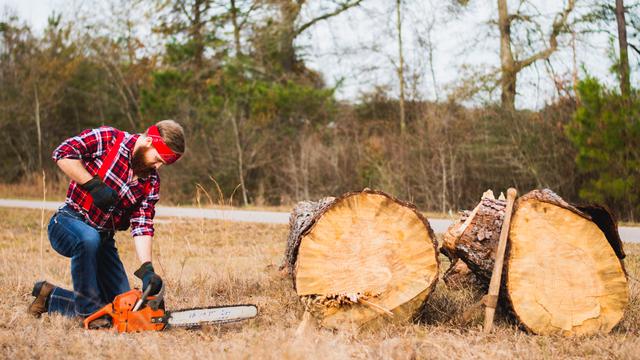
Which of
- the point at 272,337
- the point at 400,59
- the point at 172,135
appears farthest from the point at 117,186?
the point at 400,59

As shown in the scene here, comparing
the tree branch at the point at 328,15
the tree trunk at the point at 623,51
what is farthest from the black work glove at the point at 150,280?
the tree branch at the point at 328,15

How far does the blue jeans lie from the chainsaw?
0.79 feet

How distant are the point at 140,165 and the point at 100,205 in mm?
414

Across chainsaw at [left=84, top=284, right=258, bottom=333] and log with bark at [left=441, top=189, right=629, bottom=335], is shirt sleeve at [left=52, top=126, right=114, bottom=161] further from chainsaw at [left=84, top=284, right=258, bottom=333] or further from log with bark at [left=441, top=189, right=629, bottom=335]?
log with bark at [left=441, top=189, right=629, bottom=335]

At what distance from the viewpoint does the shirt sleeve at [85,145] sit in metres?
3.54

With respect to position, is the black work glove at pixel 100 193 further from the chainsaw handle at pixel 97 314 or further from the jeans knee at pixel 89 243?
the chainsaw handle at pixel 97 314

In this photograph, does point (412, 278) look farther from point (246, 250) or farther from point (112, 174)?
point (246, 250)

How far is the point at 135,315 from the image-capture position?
11.5 ft

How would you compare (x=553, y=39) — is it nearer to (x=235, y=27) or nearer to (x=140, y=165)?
(x=235, y=27)

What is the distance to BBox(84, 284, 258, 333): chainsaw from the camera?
3.50 meters

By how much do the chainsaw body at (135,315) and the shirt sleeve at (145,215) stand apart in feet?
1.53

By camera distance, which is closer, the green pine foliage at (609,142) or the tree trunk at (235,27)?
the green pine foliage at (609,142)

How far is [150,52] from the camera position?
2412 cm

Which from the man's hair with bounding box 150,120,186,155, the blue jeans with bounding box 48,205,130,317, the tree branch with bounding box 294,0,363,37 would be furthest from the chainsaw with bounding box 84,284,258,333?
the tree branch with bounding box 294,0,363,37
